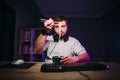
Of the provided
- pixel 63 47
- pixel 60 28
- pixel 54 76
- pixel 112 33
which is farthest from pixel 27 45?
pixel 54 76

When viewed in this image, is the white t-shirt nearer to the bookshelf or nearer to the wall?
the bookshelf

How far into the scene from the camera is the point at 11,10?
397 cm

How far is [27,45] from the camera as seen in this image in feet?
14.5

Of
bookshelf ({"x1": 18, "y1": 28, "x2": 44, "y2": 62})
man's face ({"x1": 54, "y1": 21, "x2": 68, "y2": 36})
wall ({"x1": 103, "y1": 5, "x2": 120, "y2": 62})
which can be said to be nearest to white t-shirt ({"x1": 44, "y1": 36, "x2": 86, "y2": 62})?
man's face ({"x1": 54, "y1": 21, "x2": 68, "y2": 36})

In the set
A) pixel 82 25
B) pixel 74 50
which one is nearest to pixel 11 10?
pixel 74 50

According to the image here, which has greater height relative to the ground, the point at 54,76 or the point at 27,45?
the point at 27,45

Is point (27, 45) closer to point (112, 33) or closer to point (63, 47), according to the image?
point (63, 47)

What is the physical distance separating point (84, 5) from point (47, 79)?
212 inches

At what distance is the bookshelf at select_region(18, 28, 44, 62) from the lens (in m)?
4.31

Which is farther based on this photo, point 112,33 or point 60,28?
point 112,33

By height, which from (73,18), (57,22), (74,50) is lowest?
(74,50)

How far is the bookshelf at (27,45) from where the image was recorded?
14.1 feet

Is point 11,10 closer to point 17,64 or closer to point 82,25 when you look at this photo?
point 17,64

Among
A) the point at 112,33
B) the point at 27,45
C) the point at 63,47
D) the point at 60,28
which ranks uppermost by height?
the point at 112,33
